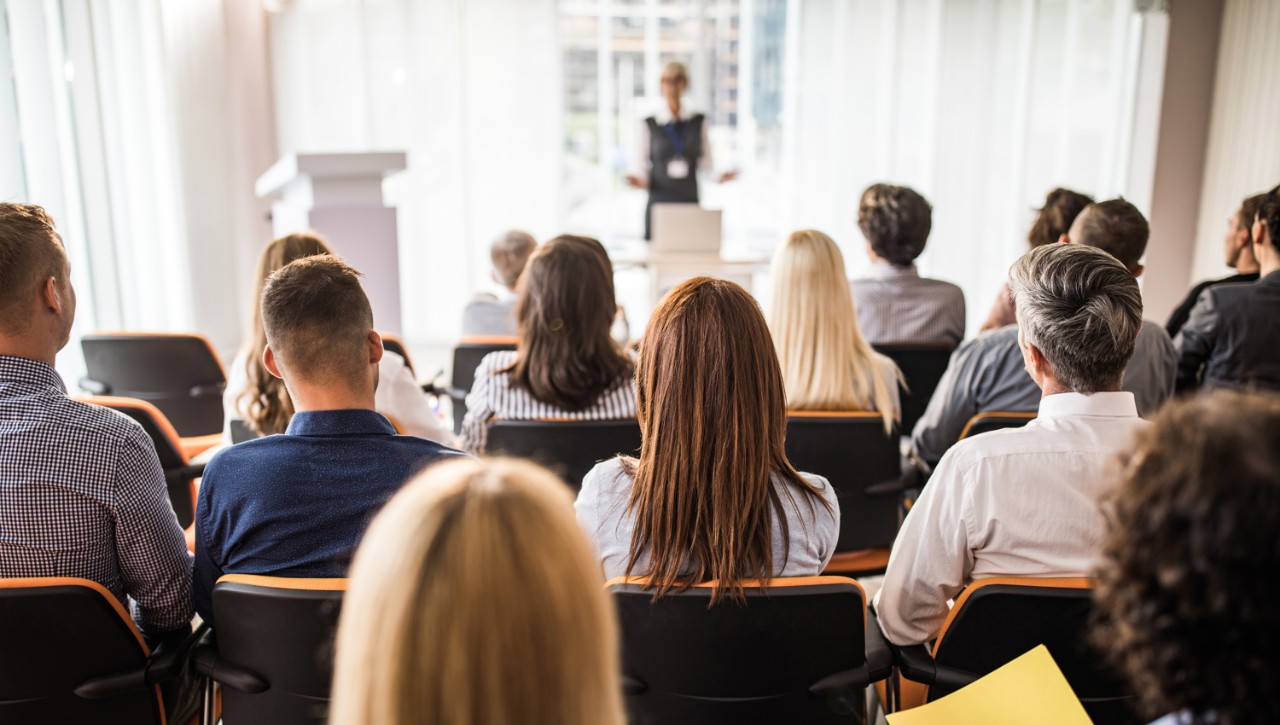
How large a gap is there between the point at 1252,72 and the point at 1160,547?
688 centimetres

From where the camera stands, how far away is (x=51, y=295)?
1.68m

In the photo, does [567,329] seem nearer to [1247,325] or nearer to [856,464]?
[856,464]

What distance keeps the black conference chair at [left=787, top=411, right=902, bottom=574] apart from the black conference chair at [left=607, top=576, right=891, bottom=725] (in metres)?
0.91

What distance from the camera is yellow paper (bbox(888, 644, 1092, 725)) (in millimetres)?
1158

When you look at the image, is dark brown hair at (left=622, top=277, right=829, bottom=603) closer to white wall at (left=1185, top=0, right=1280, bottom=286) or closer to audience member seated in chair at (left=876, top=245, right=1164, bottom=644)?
audience member seated in chair at (left=876, top=245, right=1164, bottom=644)

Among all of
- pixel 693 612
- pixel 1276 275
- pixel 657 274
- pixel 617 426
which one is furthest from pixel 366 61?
pixel 693 612

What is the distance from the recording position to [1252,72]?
6.05 meters

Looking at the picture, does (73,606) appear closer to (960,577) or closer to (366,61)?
(960,577)

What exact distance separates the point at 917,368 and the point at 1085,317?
1521mm

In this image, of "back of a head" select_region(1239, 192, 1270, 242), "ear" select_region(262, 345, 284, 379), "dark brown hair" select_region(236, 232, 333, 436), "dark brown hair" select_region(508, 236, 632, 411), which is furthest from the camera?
"back of a head" select_region(1239, 192, 1270, 242)

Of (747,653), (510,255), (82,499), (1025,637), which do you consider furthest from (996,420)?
(510,255)

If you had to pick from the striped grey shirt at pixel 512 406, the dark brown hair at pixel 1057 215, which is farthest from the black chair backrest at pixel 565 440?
the dark brown hair at pixel 1057 215

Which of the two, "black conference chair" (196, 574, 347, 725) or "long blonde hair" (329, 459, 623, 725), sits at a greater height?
"long blonde hair" (329, 459, 623, 725)

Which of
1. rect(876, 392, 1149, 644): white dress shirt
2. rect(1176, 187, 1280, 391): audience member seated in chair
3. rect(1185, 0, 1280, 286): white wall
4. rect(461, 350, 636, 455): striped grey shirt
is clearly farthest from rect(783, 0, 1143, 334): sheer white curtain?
rect(876, 392, 1149, 644): white dress shirt
